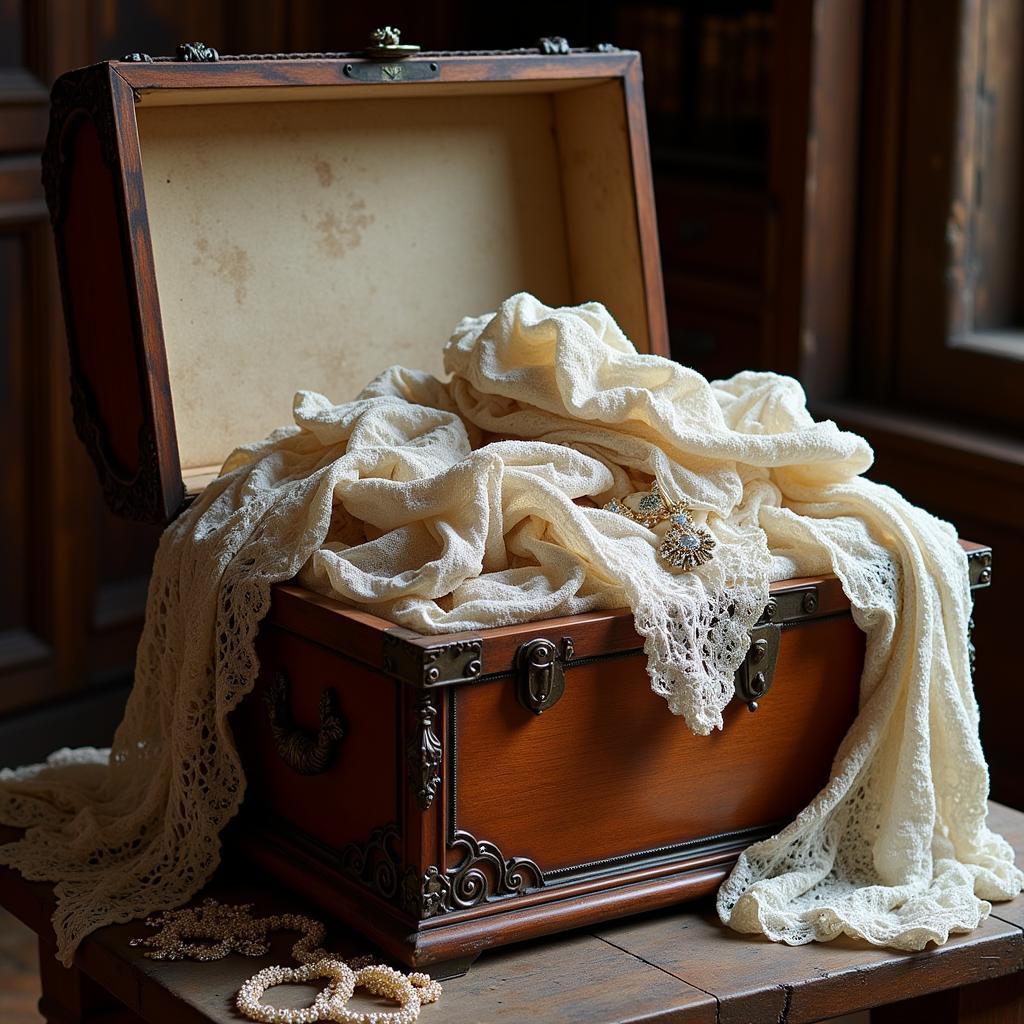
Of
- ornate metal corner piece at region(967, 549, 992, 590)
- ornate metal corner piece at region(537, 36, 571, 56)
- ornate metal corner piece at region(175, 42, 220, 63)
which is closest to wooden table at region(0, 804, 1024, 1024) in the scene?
ornate metal corner piece at region(967, 549, 992, 590)

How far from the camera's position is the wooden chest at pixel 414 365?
107 cm

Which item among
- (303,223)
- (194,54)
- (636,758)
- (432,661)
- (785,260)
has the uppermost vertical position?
(194,54)

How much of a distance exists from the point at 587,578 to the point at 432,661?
15 centimetres

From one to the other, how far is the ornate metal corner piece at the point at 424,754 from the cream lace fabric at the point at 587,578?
2.6 inches

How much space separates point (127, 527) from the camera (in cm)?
243

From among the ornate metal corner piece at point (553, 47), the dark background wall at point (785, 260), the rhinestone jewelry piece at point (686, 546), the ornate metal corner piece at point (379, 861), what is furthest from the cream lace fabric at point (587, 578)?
the dark background wall at point (785, 260)

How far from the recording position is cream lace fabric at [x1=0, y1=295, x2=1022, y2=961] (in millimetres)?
1110

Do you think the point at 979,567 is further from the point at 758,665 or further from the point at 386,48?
the point at 386,48

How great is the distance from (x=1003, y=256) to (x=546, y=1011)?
4.50 feet

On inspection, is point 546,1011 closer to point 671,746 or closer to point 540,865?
point 540,865

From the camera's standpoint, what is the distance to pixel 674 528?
1156mm

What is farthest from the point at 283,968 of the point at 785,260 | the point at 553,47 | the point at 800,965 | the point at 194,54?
the point at 785,260

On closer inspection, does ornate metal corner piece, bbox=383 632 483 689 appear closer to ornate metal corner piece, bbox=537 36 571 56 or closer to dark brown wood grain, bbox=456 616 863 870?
dark brown wood grain, bbox=456 616 863 870

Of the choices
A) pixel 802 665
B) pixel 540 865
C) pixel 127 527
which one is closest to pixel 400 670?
pixel 540 865
